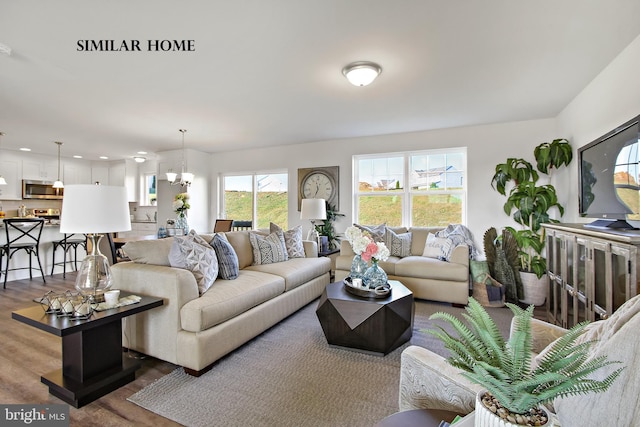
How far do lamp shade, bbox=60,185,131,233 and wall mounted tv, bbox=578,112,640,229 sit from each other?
3.31 m

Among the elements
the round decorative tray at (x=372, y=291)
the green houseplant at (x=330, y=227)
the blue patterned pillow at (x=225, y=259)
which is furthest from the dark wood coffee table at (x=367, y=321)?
the green houseplant at (x=330, y=227)

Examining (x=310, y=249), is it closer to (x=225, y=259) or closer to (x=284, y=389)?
(x=225, y=259)

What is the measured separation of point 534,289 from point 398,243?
5.54 ft

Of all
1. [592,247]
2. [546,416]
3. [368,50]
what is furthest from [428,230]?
[546,416]

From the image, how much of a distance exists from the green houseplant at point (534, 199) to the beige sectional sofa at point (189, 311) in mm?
3128

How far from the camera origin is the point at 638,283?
1.55 m

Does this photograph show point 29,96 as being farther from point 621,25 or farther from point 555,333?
point 621,25

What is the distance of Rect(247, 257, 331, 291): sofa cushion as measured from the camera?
3.13m

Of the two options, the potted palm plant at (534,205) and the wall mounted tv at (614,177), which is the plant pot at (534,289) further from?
the wall mounted tv at (614,177)

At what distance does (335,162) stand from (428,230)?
6.71 feet

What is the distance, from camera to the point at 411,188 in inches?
196

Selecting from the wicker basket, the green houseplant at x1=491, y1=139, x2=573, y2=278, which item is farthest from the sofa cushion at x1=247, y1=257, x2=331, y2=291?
the green houseplant at x1=491, y1=139, x2=573, y2=278

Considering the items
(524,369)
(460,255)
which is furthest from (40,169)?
(524,369)

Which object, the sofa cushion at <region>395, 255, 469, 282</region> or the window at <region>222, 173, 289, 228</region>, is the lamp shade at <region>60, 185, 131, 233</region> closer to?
the sofa cushion at <region>395, 255, 469, 282</region>
